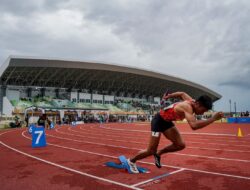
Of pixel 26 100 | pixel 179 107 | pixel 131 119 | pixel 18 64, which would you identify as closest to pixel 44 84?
pixel 26 100

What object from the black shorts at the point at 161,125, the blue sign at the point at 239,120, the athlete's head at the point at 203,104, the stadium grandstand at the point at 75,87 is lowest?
the blue sign at the point at 239,120

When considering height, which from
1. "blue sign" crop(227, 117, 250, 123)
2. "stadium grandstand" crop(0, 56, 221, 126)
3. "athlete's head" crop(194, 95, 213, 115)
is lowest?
"blue sign" crop(227, 117, 250, 123)

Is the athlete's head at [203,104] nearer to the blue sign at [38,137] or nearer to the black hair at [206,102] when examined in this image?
the black hair at [206,102]

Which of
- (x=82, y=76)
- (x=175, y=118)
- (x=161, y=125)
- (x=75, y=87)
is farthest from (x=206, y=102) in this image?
(x=75, y=87)

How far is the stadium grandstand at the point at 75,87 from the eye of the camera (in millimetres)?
46219

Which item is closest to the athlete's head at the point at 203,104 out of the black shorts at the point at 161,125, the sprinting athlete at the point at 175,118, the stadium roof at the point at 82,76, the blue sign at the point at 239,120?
the sprinting athlete at the point at 175,118

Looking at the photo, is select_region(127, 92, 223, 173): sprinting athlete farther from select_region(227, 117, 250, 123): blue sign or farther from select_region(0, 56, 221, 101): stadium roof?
select_region(0, 56, 221, 101): stadium roof

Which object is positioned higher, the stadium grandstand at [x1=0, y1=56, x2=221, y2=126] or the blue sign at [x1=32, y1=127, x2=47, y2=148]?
the stadium grandstand at [x1=0, y1=56, x2=221, y2=126]

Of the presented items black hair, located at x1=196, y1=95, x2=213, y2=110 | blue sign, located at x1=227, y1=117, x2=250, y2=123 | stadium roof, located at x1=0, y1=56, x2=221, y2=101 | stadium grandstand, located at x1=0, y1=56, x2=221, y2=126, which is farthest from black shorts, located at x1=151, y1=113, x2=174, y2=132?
stadium roof, located at x1=0, y1=56, x2=221, y2=101

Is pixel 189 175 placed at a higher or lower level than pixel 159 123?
lower

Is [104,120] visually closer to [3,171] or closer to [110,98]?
[110,98]

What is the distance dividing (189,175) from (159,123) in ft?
4.41

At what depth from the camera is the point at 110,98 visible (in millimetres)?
66438

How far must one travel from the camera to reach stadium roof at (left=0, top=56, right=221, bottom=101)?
1831 inches
